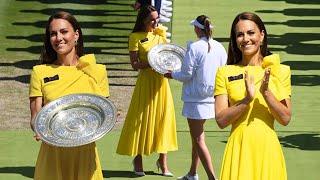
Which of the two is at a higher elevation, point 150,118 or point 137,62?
point 137,62

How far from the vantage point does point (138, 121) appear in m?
13.0

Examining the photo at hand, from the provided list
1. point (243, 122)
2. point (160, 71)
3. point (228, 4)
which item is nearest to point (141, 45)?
point (160, 71)

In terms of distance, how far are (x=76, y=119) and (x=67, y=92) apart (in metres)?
0.26

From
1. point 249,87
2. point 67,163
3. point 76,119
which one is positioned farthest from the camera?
point 67,163

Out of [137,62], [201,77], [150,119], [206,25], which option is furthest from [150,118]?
[206,25]

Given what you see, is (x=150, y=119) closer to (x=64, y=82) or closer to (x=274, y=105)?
(x=64, y=82)

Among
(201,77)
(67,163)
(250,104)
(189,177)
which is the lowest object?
(189,177)

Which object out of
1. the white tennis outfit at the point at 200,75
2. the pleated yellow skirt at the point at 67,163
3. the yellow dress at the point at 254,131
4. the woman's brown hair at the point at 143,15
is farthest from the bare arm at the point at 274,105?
the woman's brown hair at the point at 143,15

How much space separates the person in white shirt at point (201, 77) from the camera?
Answer: 11758 mm

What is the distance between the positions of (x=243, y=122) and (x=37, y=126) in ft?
5.28

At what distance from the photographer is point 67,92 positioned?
27.5 ft

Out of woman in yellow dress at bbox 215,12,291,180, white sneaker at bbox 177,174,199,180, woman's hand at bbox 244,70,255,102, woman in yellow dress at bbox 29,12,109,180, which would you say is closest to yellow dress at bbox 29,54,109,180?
woman in yellow dress at bbox 29,12,109,180

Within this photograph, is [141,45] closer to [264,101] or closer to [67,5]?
[264,101]

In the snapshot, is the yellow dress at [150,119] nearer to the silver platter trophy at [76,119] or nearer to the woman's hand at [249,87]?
the silver platter trophy at [76,119]
